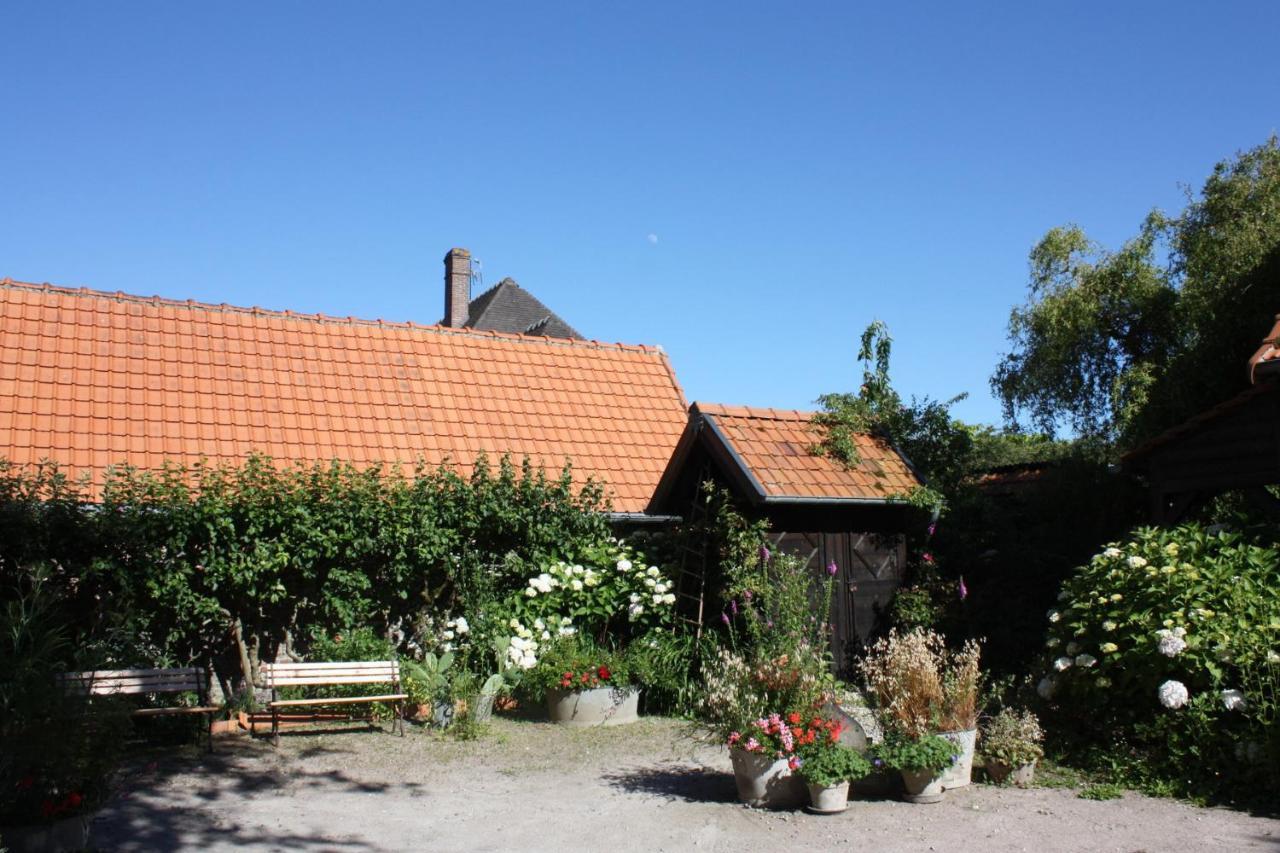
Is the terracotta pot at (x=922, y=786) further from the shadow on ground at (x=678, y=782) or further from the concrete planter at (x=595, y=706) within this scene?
the concrete planter at (x=595, y=706)

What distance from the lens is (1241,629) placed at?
7.91 meters

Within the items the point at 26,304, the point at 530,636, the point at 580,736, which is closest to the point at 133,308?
the point at 26,304

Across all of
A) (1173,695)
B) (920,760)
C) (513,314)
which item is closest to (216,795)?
(920,760)

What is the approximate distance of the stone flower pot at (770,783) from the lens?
7.57 metres

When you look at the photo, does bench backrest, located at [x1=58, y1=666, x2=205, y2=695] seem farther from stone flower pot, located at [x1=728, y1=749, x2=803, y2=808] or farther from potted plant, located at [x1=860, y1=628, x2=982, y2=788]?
potted plant, located at [x1=860, y1=628, x2=982, y2=788]

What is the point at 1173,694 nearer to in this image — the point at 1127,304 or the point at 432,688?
the point at 432,688

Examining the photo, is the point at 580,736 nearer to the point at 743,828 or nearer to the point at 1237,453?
the point at 743,828

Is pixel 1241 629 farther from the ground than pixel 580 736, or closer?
farther from the ground

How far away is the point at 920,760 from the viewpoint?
292 inches

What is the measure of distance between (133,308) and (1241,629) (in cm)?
1481

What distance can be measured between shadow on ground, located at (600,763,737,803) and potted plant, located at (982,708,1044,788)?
1983 millimetres

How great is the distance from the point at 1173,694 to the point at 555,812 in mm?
4623

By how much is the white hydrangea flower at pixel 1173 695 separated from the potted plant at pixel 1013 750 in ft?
3.06

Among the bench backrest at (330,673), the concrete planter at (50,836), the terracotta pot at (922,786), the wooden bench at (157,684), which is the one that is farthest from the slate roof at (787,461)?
the concrete planter at (50,836)
